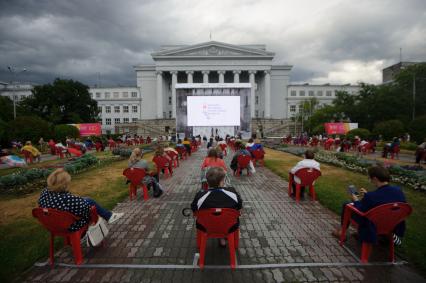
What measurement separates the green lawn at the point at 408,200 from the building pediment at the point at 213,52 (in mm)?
59140

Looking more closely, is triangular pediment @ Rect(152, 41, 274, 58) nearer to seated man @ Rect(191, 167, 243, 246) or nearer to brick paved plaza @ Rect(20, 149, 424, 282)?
brick paved plaza @ Rect(20, 149, 424, 282)

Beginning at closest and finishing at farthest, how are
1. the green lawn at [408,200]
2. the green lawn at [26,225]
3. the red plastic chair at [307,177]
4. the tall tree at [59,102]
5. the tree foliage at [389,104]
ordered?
the green lawn at [26,225]
the green lawn at [408,200]
the red plastic chair at [307,177]
the tree foliage at [389,104]
the tall tree at [59,102]

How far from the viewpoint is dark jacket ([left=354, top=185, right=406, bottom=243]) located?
12.3ft

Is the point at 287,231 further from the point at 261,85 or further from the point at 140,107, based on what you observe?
the point at 140,107

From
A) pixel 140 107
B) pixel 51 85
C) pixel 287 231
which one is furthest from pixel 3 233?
pixel 140 107

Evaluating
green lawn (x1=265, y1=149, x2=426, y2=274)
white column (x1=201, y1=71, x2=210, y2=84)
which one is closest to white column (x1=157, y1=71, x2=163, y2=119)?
white column (x1=201, y1=71, x2=210, y2=84)

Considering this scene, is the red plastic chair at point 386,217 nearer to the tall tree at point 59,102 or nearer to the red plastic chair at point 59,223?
the red plastic chair at point 59,223

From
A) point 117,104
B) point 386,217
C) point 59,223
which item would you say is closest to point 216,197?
point 59,223

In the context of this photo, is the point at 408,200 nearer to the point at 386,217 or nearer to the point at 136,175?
the point at 386,217

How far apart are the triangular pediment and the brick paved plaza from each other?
6552cm

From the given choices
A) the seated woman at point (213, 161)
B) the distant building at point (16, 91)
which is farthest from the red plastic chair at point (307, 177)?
the distant building at point (16, 91)

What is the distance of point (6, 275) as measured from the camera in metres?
3.70

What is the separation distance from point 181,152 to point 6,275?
537 inches

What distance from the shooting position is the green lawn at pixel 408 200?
4180 mm
